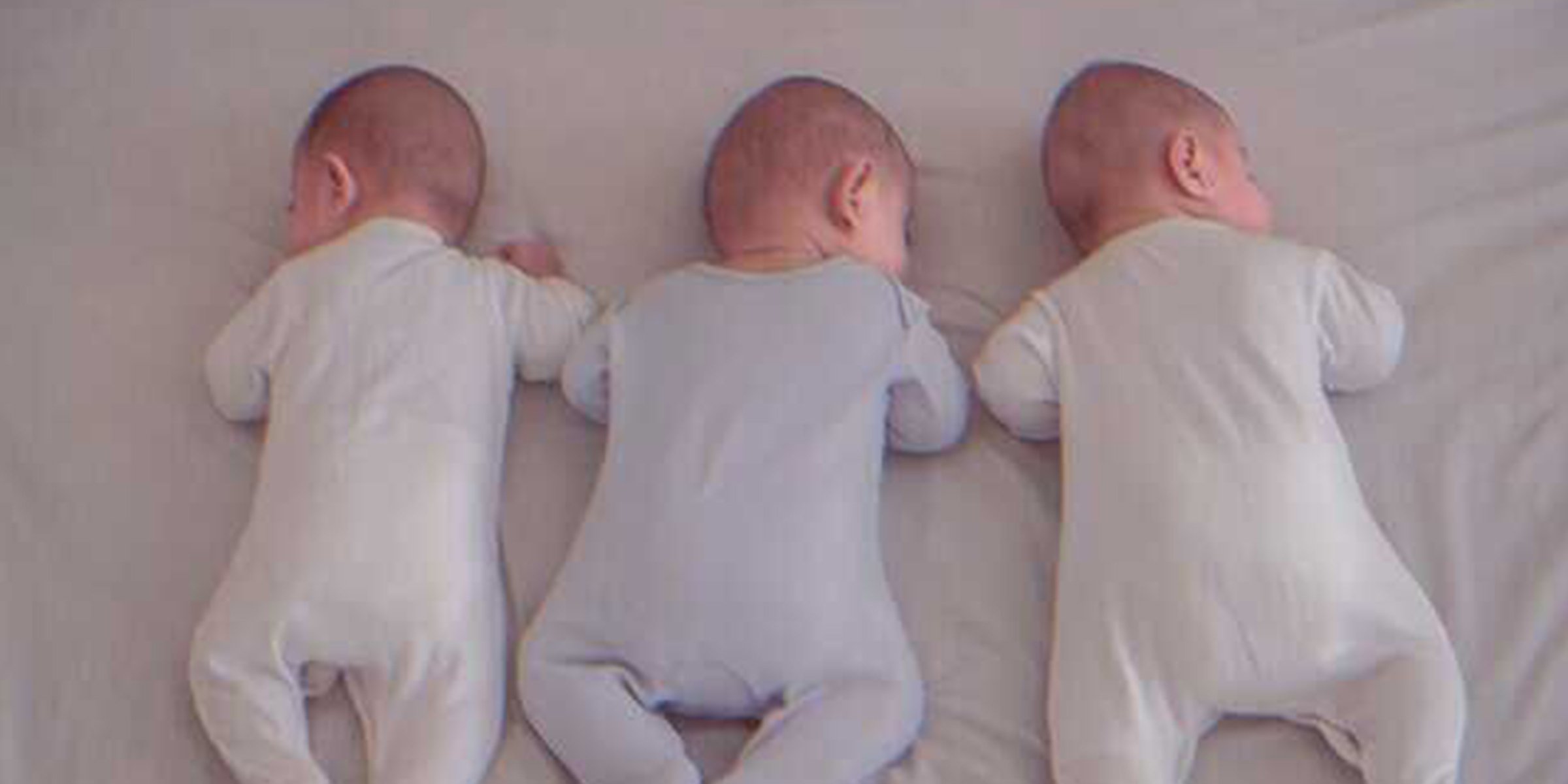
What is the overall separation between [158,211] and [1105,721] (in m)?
0.89

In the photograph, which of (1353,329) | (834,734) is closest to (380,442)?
(834,734)

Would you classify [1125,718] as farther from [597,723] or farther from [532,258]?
[532,258]

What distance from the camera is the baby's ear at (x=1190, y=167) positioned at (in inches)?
57.1

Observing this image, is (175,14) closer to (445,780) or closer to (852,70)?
(852,70)

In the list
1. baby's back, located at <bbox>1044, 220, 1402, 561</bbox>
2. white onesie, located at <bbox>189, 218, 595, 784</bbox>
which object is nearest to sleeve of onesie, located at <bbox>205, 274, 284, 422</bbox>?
white onesie, located at <bbox>189, 218, 595, 784</bbox>

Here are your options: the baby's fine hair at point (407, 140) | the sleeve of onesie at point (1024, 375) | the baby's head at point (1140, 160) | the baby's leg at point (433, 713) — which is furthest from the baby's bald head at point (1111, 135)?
the baby's leg at point (433, 713)

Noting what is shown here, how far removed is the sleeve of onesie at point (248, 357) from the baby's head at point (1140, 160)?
2.03 feet

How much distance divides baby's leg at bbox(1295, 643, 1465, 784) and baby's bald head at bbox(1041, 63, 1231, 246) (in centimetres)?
42

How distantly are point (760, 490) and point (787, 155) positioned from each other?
12.2 inches

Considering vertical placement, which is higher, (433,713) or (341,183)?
(341,183)

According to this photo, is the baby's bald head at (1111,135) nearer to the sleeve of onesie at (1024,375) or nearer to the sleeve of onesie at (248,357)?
the sleeve of onesie at (1024,375)

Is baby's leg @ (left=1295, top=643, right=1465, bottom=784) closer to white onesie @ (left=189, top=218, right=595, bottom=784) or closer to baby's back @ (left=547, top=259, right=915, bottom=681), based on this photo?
baby's back @ (left=547, top=259, right=915, bottom=681)

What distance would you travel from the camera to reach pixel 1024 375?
1.38m

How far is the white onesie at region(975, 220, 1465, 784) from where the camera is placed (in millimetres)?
1230
